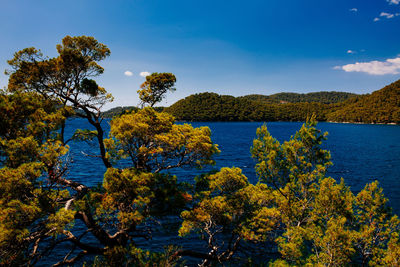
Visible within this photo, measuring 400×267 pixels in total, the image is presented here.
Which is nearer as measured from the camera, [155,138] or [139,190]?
[139,190]

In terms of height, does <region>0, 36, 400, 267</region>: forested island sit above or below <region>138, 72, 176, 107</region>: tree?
below

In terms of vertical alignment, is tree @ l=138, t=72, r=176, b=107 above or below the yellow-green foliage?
above

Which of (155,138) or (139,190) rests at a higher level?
(155,138)

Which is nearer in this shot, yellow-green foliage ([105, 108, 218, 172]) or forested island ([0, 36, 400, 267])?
forested island ([0, 36, 400, 267])

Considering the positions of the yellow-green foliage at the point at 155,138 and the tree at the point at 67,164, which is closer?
the tree at the point at 67,164

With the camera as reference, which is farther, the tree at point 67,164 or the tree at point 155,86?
the tree at point 155,86

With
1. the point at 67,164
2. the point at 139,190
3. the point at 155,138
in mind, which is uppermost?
the point at 155,138

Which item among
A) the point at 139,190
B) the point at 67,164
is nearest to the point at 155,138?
the point at 139,190

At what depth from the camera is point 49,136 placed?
11.9 meters

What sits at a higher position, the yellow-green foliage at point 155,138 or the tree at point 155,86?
the tree at point 155,86

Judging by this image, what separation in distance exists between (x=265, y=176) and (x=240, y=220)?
6226 mm

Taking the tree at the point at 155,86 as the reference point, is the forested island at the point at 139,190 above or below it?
below

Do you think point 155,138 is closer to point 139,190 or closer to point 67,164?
point 139,190

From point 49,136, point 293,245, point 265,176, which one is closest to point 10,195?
point 49,136
